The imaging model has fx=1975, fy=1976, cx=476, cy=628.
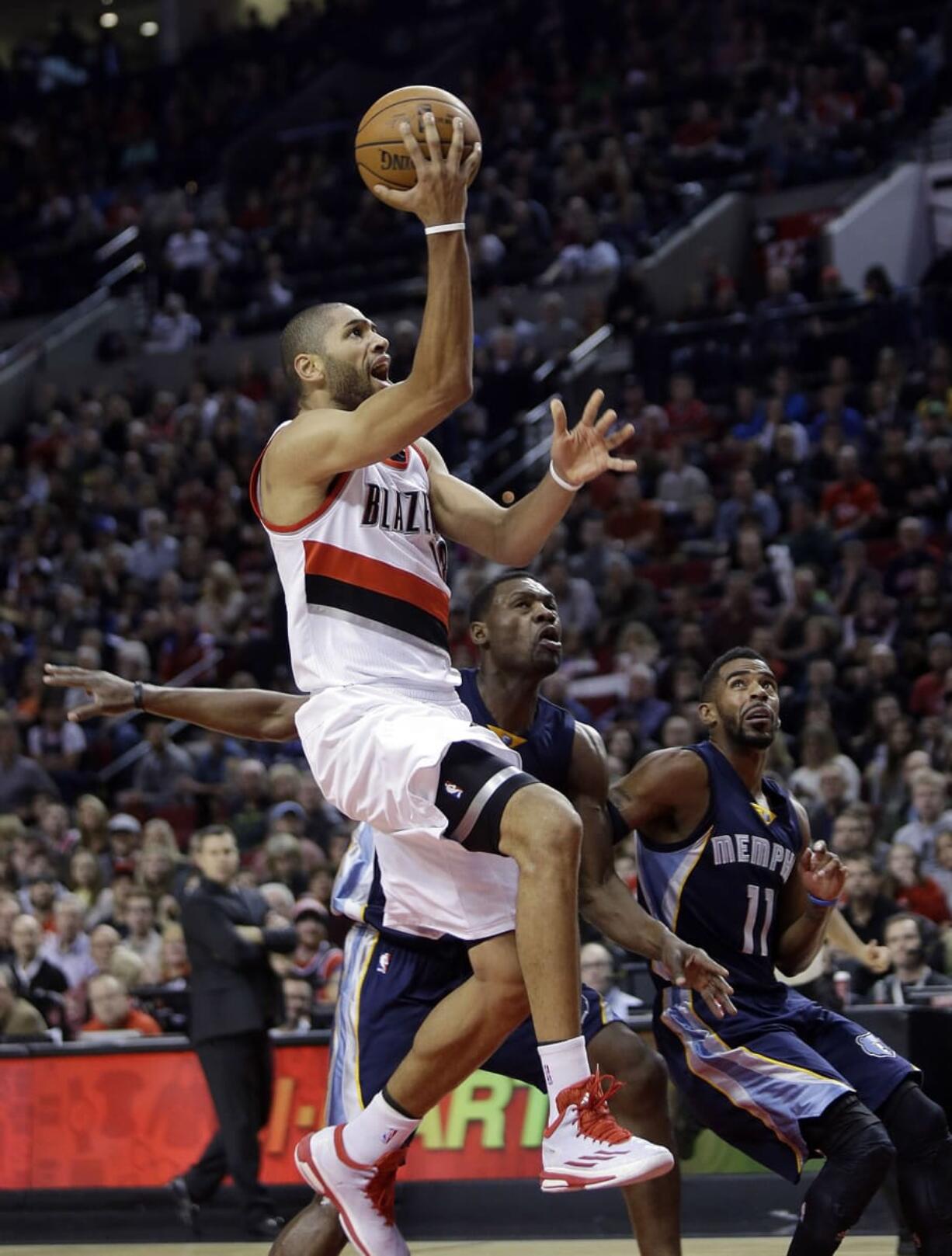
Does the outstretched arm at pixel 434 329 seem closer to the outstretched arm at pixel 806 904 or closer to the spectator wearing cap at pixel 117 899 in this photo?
the outstretched arm at pixel 806 904

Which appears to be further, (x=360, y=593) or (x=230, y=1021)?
(x=230, y=1021)

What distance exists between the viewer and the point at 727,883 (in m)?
6.16

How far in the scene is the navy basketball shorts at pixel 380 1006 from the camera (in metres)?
5.65

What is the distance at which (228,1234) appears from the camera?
959cm

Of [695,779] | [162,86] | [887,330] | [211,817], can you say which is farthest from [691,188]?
[695,779]

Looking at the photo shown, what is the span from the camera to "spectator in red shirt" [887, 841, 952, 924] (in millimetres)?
10367

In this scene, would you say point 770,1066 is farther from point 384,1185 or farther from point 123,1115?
point 123,1115

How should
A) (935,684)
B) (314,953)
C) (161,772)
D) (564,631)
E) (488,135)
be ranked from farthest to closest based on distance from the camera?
1. (488,135)
2. (161,772)
3. (564,631)
4. (935,684)
5. (314,953)

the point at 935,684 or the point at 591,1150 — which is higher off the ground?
the point at 935,684

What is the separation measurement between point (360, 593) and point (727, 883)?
166 centimetres

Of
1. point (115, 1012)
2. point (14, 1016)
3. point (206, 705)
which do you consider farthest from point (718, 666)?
point (14, 1016)

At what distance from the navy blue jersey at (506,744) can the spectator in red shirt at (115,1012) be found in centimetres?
512

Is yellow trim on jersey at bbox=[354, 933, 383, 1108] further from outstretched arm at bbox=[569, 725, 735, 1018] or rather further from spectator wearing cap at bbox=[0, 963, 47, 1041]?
spectator wearing cap at bbox=[0, 963, 47, 1041]

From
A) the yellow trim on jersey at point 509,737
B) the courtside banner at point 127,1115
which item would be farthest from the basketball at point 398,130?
the courtside banner at point 127,1115
